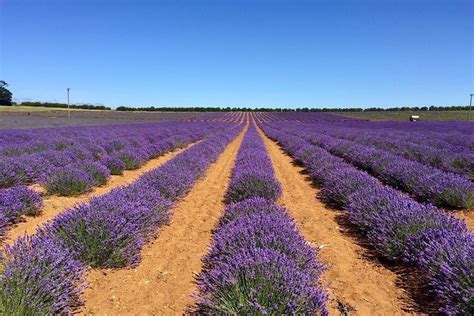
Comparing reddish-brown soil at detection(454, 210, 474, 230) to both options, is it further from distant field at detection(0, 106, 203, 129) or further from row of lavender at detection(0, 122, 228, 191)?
distant field at detection(0, 106, 203, 129)

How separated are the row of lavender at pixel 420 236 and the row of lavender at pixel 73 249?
112 inches

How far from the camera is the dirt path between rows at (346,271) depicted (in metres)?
2.94

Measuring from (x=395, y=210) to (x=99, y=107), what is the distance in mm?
110572

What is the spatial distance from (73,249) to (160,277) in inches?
35.7

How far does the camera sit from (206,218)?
555 cm

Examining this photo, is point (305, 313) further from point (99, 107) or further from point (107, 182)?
point (99, 107)

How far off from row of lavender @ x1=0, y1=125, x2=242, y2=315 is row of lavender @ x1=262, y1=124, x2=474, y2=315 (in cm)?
284

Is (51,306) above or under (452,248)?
under

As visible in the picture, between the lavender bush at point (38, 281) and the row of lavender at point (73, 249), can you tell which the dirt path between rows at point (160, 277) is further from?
the lavender bush at point (38, 281)

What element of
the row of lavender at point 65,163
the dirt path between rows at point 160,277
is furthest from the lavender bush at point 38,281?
the row of lavender at point 65,163

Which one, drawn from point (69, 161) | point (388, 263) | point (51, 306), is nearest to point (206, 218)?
point (388, 263)

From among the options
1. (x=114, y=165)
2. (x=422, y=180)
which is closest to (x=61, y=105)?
(x=114, y=165)

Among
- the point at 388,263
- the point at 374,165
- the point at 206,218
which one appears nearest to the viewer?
the point at 388,263

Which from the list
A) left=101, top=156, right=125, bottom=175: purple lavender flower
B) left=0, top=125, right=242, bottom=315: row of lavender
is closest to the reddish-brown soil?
left=0, top=125, right=242, bottom=315: row of lavender
